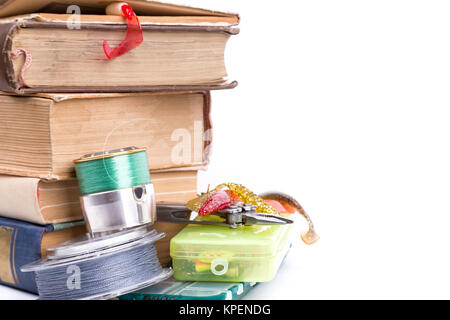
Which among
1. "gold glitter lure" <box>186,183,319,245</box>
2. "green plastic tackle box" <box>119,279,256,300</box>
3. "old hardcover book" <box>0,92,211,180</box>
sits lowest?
"green plastic tackle box" <box>119,279,256,300</box>

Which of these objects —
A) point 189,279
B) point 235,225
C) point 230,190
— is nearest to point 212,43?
point 230,190

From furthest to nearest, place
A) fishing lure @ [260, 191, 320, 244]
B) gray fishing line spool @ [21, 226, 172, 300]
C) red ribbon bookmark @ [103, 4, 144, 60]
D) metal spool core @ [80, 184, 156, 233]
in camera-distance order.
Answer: fishing lure @ [260, 191, 320, 244]
red ribbon bookmark @ [103, 4, 144, 60]
metal spool core @ [80, 184, 156, 233]
gray fishing line spool @ [21, 226, 172, 300]

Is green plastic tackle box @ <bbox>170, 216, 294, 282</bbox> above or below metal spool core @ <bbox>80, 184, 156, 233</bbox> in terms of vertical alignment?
below

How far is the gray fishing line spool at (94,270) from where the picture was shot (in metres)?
1.33

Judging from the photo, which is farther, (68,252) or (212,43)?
(212,43)

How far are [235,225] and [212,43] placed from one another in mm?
502

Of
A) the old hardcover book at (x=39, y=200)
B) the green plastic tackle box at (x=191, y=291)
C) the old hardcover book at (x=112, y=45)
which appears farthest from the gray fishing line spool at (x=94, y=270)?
the old hardcover book at (x=112, y=45)

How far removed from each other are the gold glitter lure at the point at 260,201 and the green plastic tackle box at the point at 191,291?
8.0 inches

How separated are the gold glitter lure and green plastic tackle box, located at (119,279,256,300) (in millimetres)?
204

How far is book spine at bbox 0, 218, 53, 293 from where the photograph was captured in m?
1.49

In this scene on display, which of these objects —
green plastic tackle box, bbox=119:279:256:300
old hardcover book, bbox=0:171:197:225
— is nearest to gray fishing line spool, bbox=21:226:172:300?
green plastic tackle box, bbox=119:279:256:300

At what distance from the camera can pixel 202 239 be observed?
144cm

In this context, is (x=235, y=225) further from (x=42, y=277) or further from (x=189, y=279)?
(x=42, y=277)

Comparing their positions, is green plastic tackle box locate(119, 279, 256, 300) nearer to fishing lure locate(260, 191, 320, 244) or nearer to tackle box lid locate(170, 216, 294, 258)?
tackle box lid locate(170, 216, 294, 258)
